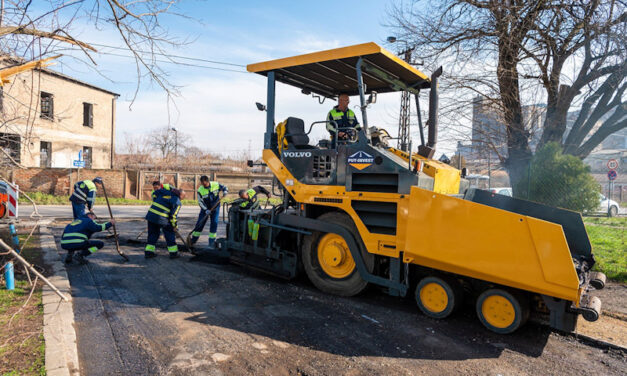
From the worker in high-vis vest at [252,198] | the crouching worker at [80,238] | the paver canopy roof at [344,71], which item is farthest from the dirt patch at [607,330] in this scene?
the crouching worker at [80,238]

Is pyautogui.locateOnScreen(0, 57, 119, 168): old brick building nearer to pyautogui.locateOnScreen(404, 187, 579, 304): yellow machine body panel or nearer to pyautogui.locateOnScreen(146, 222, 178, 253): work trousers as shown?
pyautogui.locateOnScreen(146, 222, 178, 253): work trousers

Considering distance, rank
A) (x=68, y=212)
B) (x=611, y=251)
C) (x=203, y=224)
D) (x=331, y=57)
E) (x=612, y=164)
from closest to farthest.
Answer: (x=331, y=57)
(x=611, y=251)
(x=203, y=224)
(x=68, y=212)
(x=612, y=164)

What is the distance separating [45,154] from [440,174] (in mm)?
25860

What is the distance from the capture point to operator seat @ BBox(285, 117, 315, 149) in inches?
205

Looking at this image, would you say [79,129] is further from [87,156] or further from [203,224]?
[203,224]

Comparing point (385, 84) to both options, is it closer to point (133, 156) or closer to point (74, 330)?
point (74, 330)

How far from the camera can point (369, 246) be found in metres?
4.38

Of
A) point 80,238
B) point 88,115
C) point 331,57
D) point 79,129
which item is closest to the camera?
point 331,57

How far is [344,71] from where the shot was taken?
17.2 feet

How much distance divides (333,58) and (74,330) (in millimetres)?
3894

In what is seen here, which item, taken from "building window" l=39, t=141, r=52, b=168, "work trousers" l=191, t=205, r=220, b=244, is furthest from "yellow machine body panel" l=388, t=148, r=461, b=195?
"building window" l=39, t=141, r=52, b=168

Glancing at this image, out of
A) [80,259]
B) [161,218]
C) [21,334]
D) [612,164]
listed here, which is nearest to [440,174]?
[21,334]

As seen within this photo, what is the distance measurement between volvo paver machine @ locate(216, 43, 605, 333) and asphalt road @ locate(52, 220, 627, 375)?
0.24 metres

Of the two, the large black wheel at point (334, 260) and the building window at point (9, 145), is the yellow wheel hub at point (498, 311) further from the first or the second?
the building window at point (9, 145)
